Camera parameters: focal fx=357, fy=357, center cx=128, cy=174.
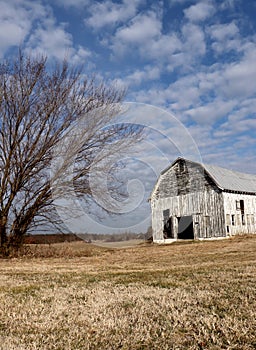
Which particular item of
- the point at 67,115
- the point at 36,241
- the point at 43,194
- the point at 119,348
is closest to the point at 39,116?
the point at 67,115

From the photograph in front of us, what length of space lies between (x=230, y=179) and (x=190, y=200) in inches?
152

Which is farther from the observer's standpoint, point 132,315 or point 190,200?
point 190,200

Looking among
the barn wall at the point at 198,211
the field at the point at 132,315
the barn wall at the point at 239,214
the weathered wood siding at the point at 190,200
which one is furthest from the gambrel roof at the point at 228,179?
the field at the point at 132,315

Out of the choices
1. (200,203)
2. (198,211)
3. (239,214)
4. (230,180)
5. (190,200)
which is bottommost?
(239,214)

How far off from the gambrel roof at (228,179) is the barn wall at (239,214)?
521 mm

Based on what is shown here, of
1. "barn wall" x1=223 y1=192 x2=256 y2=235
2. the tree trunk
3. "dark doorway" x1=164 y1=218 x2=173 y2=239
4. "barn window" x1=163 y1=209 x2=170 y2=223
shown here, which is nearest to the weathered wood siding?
"barn window" x1=163 y1=209 x2=170 y2=223

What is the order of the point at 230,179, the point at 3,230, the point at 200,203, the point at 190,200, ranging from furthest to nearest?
the point at 230,179 → the point at 190,200 → the point at 200,203 → the point at 3,230

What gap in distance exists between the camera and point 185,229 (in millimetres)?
28969

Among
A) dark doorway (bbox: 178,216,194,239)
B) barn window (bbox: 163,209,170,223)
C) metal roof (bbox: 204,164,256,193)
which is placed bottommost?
dark doorway (bbox: 178,216,194,239)

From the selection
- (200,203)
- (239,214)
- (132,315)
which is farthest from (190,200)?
(132,315)

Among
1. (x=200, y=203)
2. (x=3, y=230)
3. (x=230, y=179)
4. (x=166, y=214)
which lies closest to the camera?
(x=3, y=230)

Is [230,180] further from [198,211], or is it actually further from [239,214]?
[198,211]

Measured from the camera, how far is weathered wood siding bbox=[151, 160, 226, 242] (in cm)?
2628

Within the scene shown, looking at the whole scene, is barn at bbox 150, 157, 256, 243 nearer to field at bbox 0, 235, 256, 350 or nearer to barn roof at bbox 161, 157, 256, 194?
barn roof at bbox 161, 157, 256, 194
